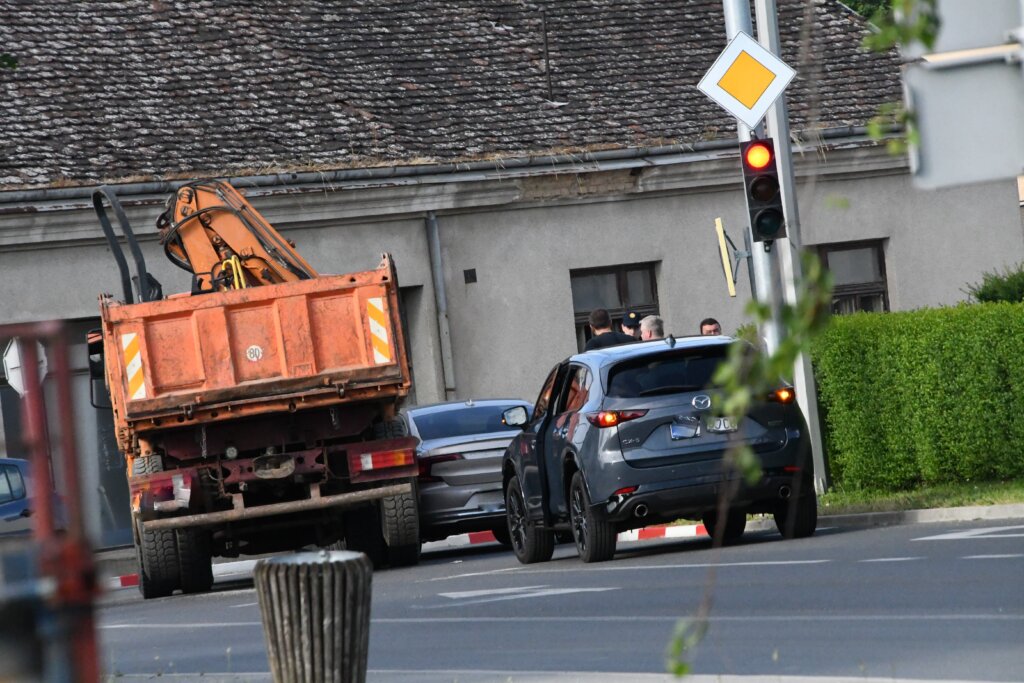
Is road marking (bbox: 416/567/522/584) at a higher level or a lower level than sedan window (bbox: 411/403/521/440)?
lower

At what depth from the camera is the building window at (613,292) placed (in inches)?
1120

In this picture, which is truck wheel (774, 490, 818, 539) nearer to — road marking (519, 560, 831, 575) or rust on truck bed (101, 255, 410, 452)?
road marking (519, 560, 831, 575)

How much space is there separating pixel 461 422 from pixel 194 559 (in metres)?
4.07

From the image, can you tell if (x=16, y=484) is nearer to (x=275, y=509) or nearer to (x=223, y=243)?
(x=223, y=243)

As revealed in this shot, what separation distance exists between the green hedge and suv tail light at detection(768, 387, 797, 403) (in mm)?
3069

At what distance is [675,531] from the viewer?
1853 centimetres

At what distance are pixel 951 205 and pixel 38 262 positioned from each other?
13969mm

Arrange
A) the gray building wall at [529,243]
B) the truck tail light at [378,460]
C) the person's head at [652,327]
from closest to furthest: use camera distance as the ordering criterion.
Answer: the truck tail light at [378,460], the person's head at [652,327], the gray building wall at [529,243]

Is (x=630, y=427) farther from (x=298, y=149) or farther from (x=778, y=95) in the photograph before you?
(x=298, y=149)

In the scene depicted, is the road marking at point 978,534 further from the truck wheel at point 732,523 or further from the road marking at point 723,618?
the road marking at point 723,618

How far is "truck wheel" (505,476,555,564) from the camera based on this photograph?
1631 cm

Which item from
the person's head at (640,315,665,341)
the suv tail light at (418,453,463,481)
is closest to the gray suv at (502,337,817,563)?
the suv tail light at (418,453,463,481)

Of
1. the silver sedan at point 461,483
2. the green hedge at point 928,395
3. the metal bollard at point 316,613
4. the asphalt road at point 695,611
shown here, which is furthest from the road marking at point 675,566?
the metal bollard at point 316,613

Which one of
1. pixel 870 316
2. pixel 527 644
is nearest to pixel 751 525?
pixel 870 316
